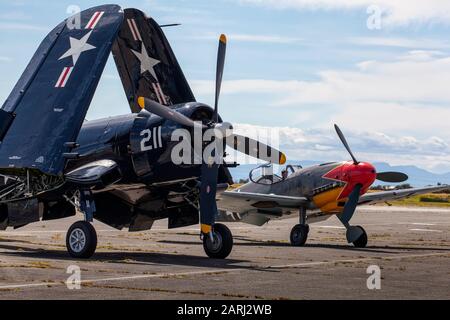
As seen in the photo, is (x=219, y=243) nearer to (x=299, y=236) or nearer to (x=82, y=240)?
(x=82, y=240)

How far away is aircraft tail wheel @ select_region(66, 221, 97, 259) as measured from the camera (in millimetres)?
17906

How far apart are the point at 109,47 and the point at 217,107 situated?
2.84 m

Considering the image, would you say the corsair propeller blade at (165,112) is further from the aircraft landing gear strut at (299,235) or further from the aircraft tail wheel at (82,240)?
the aircraft landing gear strut at (299,235)

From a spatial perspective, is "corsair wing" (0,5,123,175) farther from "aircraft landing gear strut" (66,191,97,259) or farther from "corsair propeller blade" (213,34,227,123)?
"corsair propeller blade" (213,34,227,123)

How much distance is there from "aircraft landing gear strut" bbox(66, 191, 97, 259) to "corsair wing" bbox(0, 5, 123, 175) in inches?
44.1

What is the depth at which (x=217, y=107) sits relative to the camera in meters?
18.2

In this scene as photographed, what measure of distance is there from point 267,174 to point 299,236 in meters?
3.22

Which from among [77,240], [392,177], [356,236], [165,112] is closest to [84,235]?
[77,240]

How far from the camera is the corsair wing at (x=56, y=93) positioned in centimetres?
1817

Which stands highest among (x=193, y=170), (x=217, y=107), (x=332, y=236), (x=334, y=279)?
(x=217, y=107)

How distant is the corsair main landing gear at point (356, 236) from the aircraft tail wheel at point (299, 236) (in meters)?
1.51

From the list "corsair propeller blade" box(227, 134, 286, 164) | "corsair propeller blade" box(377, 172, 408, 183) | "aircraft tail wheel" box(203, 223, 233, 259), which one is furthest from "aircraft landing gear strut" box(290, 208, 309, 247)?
"aircraft tail wheel" box(203, 223, 233, 259)
